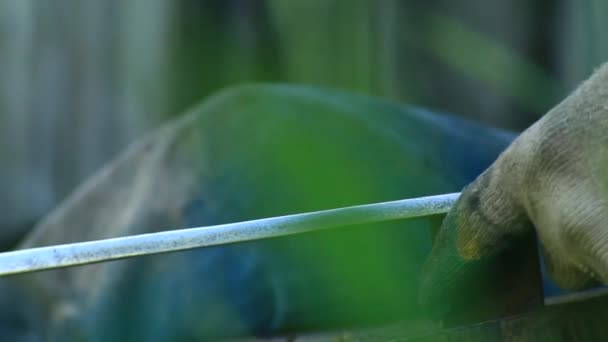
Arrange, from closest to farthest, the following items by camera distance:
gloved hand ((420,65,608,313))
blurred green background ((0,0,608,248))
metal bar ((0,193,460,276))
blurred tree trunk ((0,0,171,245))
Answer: gloved hand ((420,65,608,313)) < metal bar ((0,193,460,276)) < blurred green background ((0,0,608,248)) < blurred tree trunk ((0,0,171,245))

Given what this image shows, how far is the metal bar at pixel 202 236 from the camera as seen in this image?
0.72 m

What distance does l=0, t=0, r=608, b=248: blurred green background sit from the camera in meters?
2.50

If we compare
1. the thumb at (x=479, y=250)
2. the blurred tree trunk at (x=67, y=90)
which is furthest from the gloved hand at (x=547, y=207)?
the blurred tree trunk at (x=67, y=90)

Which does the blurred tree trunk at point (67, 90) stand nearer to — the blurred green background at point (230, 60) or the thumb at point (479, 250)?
the blurred green background at point (230, 60)

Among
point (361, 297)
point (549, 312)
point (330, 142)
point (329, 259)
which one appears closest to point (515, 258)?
point (549, 312)

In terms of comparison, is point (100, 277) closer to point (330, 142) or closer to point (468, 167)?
point (330, 142)

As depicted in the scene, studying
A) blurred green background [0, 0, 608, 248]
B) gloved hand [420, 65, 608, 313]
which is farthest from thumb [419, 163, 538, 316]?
blurred green background [0, 0, 608, 248]

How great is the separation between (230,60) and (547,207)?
2117mm

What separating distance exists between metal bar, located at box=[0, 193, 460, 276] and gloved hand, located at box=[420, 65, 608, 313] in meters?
0.04

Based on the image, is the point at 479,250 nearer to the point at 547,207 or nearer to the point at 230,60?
the point at 547,207

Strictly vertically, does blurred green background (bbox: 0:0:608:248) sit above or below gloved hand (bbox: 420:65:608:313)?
above

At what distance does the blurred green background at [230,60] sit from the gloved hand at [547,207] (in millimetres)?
1671

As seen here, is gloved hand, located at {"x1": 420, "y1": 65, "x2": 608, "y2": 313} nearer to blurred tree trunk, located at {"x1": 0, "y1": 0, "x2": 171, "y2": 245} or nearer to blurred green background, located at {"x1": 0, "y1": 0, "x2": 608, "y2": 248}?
blurred green background, located at {"x1": 0, "y1": 0, "x2": 608, "y2": 248}

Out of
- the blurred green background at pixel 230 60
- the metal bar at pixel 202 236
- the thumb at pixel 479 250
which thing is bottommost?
the thumb at pixel 479 250
